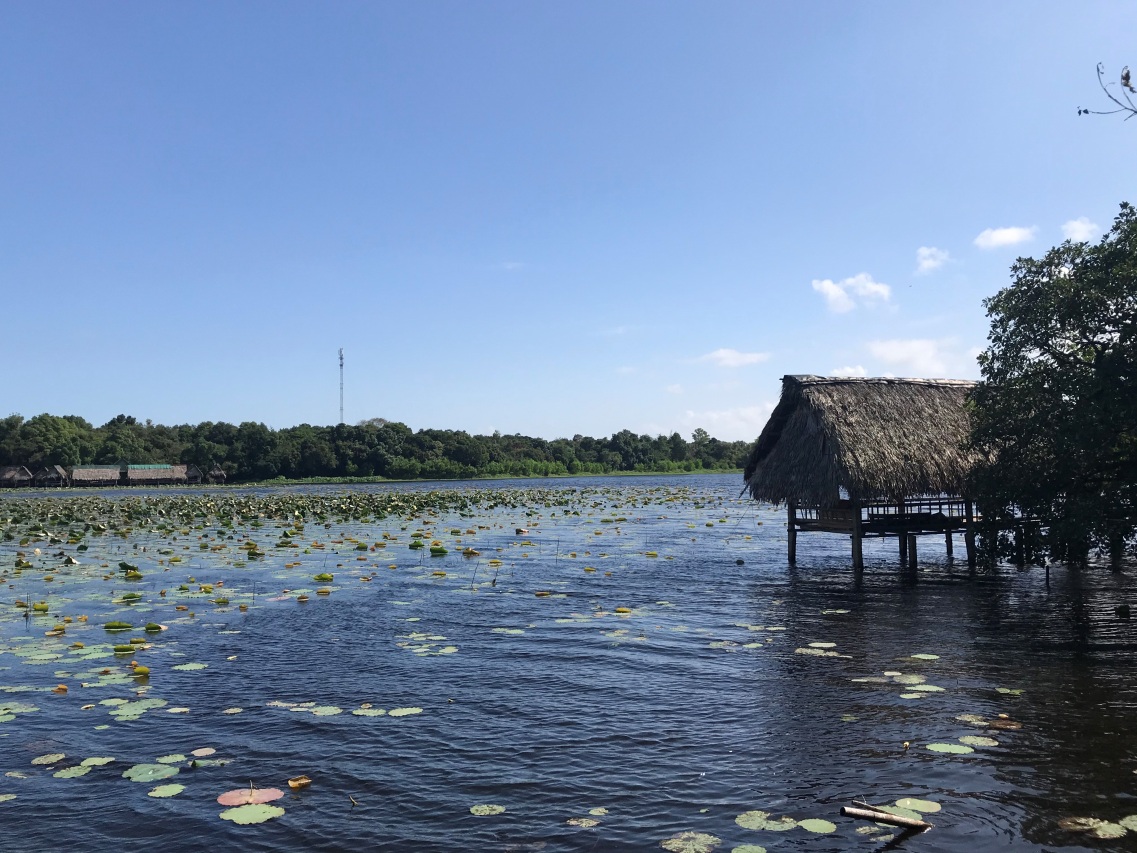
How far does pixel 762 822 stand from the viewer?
5.43 meters

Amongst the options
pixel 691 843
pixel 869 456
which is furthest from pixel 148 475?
pixel 691 843

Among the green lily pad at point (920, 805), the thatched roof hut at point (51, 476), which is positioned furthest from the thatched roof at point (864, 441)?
the thatched roof hut at point (51, 476)

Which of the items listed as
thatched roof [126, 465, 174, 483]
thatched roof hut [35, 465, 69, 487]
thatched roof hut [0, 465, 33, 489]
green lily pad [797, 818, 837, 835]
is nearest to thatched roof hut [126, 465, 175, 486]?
thatched roof [126, 465, 174, 483]

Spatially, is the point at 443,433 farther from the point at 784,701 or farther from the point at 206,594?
the point at 784,701

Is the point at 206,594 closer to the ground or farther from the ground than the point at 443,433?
closer to the ground

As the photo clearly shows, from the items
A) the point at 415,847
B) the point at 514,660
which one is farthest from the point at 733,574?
the point at 415,847

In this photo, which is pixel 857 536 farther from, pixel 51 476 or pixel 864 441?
pixel 51 476

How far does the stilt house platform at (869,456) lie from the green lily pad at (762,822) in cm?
1162

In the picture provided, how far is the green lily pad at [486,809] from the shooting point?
5.69 m

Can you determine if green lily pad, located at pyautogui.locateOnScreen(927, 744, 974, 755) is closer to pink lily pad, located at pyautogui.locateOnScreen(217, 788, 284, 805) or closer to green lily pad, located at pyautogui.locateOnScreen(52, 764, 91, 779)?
pink lily pad, located at pyautogui.locateOnScreen(217, 788, 284, 805)

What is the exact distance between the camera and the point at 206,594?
1465 cm

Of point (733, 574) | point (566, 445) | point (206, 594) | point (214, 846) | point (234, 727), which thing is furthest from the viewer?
point (566, 445)

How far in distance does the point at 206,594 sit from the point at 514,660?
7.42 metres

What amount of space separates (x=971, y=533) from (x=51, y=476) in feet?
300
